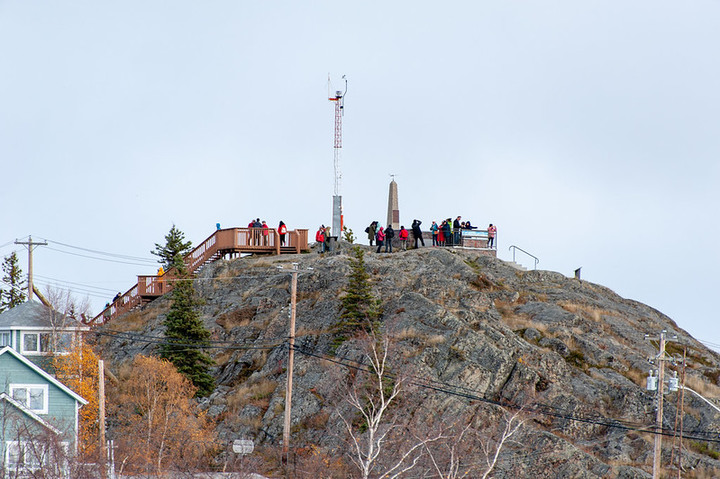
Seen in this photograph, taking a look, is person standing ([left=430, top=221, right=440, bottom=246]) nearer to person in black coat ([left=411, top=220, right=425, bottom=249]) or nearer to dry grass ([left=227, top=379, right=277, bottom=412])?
person in black coat ([left=411, top=220, right=425, bottom=249])

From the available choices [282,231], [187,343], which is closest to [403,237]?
[282,231]

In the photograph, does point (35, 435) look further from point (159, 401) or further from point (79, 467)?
point (159, 401)

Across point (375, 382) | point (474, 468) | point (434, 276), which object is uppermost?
point (434, 276)

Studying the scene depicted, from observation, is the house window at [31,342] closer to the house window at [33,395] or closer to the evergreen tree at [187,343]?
the evergreen tree at [187,343]

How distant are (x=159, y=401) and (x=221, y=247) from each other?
24.4 metres

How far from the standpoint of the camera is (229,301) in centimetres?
6531

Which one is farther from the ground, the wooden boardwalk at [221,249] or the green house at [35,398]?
the wooden boardwalk at [221,249]

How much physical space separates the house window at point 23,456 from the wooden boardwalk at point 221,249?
93.2 ft

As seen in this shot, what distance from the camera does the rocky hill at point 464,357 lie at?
46969 millimetres

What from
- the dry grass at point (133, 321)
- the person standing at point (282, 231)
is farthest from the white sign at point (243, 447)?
the person standing at point (282, 231)

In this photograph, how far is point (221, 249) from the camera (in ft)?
230

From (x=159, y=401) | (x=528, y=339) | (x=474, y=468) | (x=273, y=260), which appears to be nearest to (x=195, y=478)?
(x=159, y=401)

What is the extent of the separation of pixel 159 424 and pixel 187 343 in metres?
9.61

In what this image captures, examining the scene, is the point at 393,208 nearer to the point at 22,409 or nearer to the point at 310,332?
the point at 310,332
